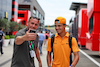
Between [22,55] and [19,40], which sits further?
[22,55]

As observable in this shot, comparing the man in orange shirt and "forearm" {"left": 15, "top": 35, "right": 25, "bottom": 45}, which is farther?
the man in orange shirt

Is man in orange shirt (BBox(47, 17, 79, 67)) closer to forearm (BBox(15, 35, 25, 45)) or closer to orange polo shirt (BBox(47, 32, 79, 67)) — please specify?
orange polo shirt (BBox(47, 32, 79, 67))

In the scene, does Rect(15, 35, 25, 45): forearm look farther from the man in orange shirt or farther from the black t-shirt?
the man in orange shirt

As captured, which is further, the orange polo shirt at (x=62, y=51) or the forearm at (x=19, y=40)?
the orange polo shirt at (x=62, y=51)

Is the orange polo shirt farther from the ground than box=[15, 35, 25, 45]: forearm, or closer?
closer

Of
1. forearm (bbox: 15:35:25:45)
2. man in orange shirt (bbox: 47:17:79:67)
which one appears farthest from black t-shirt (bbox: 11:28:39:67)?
man in orange shirt (bbox: 47:17:79:67)

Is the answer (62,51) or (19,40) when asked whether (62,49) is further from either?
(19,40)

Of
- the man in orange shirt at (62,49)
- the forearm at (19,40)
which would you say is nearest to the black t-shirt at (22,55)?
the forearm at (19,40)

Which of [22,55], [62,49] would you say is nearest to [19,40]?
[22,55]

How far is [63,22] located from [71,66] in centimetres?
82

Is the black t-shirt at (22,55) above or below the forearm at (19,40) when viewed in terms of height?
below

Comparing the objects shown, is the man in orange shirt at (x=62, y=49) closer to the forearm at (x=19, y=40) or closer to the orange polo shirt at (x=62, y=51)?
the orange polo shirt at (x=62, y=51)

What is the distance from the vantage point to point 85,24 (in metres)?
16.5

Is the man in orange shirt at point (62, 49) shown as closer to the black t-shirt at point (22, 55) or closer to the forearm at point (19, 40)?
the black t-shirt at point (22, 55)
